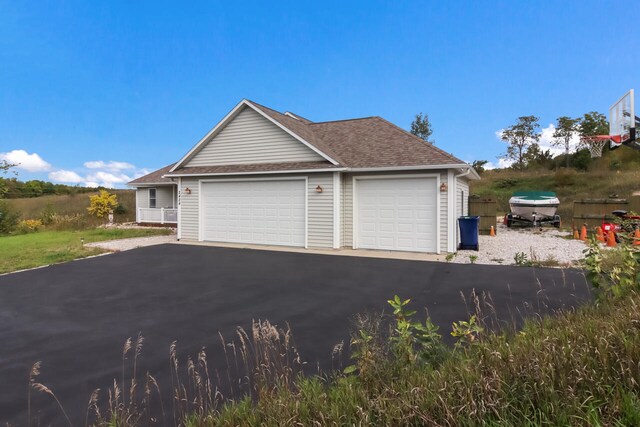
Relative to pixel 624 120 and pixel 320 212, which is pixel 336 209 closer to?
pixel 320 212

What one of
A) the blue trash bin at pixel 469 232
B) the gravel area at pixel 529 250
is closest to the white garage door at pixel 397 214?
the blue trash bin at pixel 469 232

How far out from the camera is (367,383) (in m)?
2.57

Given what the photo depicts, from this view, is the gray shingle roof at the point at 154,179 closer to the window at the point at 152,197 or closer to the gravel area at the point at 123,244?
the window at the point at 152,197

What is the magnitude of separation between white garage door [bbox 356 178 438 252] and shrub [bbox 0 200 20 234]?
20.3 meters

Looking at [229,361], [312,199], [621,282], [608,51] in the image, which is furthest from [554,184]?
[229,361]

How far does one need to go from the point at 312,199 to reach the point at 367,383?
31.7 ft

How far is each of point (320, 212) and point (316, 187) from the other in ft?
2.91

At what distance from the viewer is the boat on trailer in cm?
1683

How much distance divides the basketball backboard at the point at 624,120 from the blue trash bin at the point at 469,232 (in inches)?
230

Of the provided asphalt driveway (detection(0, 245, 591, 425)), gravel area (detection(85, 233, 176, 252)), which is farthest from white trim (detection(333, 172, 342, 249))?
gravel area (detection(85, 233, 176, 252))

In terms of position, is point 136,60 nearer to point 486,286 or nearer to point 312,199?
point 312,199

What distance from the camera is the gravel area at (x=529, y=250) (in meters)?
9.17

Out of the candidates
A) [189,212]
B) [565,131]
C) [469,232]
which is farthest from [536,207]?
[565,131]

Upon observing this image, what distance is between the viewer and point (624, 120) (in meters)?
12.3
